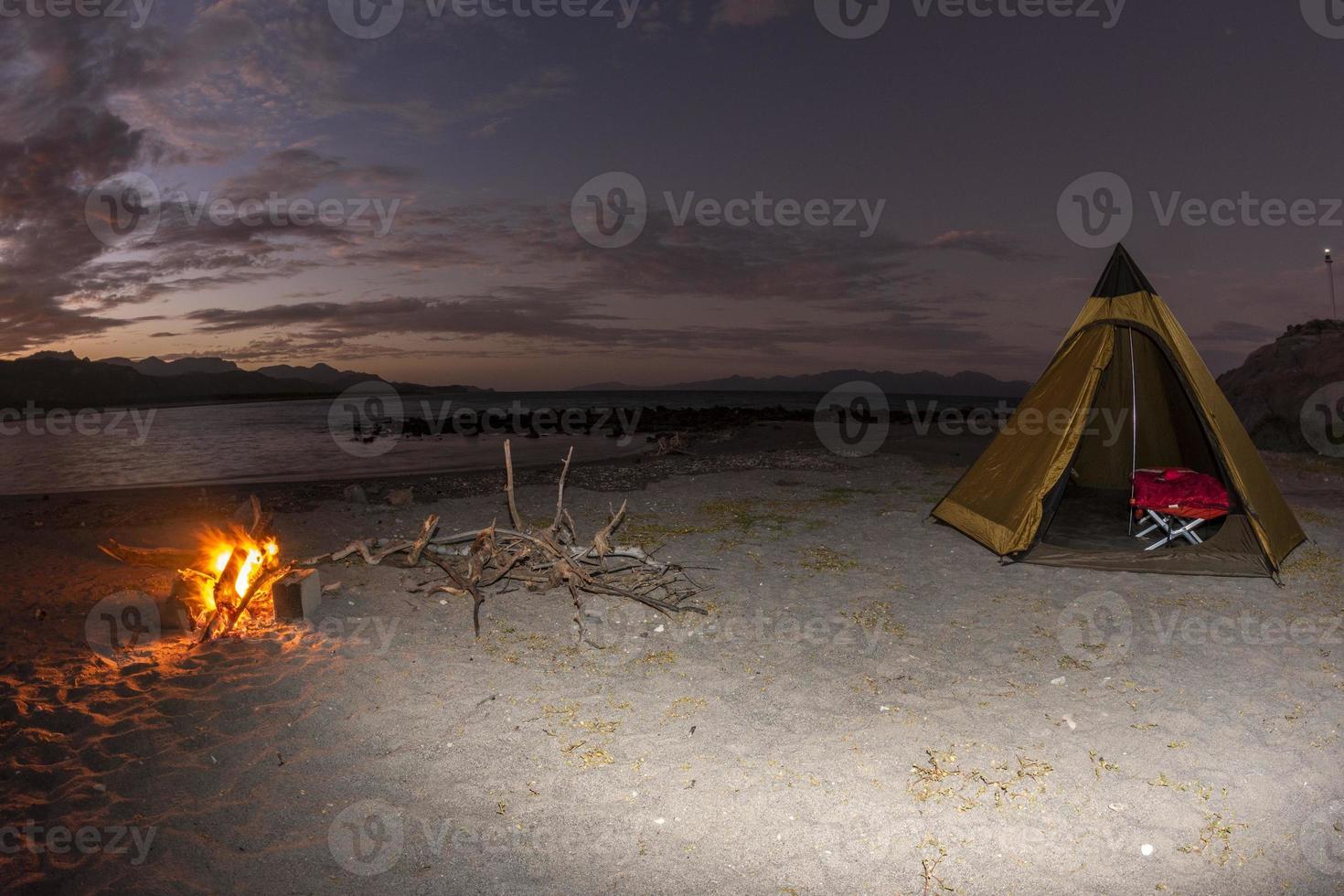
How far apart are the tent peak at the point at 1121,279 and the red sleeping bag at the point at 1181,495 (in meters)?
1.99

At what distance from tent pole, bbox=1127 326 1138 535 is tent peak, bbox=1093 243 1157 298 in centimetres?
43

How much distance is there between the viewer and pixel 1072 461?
7891 mm

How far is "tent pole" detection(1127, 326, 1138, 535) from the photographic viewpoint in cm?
830

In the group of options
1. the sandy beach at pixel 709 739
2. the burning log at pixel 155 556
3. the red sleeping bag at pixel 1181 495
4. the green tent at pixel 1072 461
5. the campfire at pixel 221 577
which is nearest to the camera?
the sandy beach at pixel 709 739

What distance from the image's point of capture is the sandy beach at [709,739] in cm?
324

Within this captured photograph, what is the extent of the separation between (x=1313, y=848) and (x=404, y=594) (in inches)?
253

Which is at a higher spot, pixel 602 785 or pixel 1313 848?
pixel 602 785

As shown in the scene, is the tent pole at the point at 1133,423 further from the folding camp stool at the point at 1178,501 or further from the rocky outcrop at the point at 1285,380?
the rocky outcrop at the point at 1285,380

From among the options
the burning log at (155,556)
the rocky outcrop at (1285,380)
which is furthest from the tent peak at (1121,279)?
the rocky outcrop at (1285,380)

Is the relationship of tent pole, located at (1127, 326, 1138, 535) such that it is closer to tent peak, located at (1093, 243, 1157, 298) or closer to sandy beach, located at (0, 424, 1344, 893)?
tent peak, located at (1093, 243, 1157, 298)

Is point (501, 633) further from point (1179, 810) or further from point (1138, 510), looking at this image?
point (1138, 510)

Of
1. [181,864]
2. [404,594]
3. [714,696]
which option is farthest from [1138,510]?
[181,864]

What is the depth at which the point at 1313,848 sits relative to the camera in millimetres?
3250

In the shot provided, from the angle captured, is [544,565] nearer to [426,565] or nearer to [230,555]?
[426,565]
